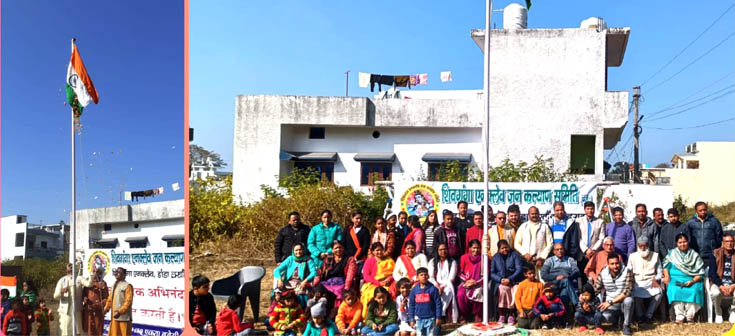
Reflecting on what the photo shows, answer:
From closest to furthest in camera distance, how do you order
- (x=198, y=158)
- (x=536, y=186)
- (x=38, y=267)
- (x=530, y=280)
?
(x=530, y=280) → (x=536, y=186) → (x=38, y=267) → (x=198, y=158)

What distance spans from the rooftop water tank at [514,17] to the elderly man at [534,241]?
11.1m

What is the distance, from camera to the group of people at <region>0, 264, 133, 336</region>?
863 centimetres

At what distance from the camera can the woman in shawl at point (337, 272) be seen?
8102mm

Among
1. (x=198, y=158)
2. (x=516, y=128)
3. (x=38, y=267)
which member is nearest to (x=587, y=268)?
(x=38, y=267)

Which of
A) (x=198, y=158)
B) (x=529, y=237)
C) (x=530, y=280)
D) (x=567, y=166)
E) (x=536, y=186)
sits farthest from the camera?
(x=198, y=158)

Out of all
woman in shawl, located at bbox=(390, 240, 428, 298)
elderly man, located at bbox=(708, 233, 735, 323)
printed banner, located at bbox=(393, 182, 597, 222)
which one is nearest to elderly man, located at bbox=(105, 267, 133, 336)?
woman in shawl, located at bbox=(390, 240, 428, 298)

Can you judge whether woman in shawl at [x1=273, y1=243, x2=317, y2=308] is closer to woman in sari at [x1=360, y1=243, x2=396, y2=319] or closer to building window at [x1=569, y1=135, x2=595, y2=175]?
woman in sari at [x1=360, y1=243, x2=396, y2=319]

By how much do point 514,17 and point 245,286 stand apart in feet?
40.3

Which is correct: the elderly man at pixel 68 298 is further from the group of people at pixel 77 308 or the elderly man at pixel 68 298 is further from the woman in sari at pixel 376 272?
the woman in sari at pixel 376 272

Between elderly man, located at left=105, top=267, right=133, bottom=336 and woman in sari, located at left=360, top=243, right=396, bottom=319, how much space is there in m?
2.85

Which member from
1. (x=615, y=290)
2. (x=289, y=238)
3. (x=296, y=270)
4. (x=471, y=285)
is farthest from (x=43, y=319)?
(x=615, y=290)

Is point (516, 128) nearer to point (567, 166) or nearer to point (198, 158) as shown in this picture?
point (567, 166)

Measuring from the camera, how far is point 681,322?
7766 mm

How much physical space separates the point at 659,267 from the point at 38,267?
28.8 feet
